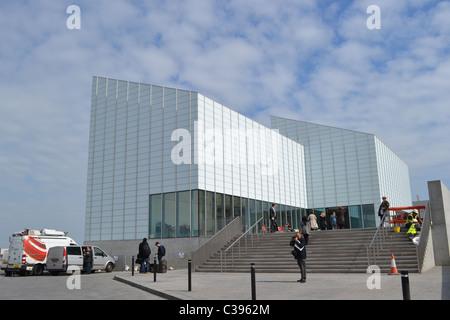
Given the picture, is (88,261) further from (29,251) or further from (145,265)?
(145,265)

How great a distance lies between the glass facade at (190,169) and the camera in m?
27.8

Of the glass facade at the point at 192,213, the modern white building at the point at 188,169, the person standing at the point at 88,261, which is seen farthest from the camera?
the modern white building at the point at 188,169

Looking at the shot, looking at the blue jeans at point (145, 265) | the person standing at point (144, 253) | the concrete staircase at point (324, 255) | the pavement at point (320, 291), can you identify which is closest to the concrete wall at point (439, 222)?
the concrete staircase at point (324, 255)

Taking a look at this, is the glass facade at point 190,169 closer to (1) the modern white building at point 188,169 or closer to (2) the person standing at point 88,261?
(1) the modern white building at point 188,169

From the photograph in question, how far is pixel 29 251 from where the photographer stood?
74.5ft

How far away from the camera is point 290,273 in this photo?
18453 millimetres

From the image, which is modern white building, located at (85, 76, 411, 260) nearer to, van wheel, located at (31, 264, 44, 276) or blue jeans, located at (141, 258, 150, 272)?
blue jeans, located at (141, 258, 150, 272)

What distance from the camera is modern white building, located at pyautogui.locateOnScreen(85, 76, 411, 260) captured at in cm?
2775

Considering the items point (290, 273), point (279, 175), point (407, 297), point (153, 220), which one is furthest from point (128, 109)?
point (407, 297)

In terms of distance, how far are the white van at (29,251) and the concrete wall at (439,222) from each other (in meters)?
19.8
